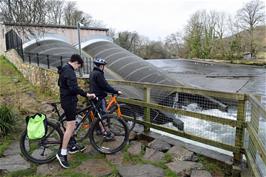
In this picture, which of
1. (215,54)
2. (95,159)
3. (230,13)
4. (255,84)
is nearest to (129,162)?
(95,159)

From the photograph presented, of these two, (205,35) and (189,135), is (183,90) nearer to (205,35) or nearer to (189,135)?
(189,135)

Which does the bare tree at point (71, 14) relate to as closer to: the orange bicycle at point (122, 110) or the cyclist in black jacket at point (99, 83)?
the orange bicycle at point (122, 110)

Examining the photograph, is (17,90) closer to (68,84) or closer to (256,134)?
(68,84)

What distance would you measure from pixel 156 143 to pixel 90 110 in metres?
1.26

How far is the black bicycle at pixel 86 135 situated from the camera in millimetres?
3811

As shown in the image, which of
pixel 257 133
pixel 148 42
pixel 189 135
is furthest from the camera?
pixel 148 42

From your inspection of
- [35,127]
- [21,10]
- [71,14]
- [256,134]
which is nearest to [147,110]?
[35,127]

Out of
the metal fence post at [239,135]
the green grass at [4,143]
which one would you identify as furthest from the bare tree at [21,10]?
the metal fence post at [239,135]

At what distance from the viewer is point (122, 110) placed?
5.32 m

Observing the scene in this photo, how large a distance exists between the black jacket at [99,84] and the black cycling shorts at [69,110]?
0.81 m

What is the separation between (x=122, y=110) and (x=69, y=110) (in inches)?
72.5

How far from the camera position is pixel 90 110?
418 cm

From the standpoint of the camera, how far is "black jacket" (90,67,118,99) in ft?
14.2

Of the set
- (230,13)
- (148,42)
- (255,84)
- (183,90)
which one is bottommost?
(255,84)
